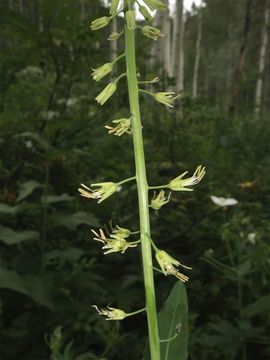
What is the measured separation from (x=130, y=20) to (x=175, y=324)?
40.2 inches

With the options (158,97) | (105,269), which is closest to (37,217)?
(105,269)

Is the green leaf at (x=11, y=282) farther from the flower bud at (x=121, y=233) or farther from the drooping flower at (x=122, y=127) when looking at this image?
the drooping flower at (x=122, y=127)

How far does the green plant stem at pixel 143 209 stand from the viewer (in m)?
1.35

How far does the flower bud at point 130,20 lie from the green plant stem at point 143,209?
0.03m

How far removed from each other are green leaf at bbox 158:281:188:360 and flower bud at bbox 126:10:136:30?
87 cm

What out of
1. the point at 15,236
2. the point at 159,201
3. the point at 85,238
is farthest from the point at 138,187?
the point at 85,238

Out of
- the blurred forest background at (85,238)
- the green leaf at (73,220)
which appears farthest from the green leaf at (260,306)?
the green leaf at (73,220)

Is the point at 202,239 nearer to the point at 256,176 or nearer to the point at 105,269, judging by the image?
the point at 105,269

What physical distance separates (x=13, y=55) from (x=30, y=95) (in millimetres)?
3487

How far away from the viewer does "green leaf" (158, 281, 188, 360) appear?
1548mm

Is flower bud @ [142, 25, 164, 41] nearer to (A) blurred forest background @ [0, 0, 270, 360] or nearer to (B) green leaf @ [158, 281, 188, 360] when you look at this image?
(B) green leaf @ [158, 281, 188, 360]

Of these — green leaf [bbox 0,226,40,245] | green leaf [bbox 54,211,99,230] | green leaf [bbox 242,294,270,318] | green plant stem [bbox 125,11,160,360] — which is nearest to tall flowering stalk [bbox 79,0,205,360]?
green plant stem [bbox 125,11,160,360]

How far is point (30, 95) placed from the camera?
26.5 feet

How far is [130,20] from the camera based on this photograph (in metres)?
1.44
